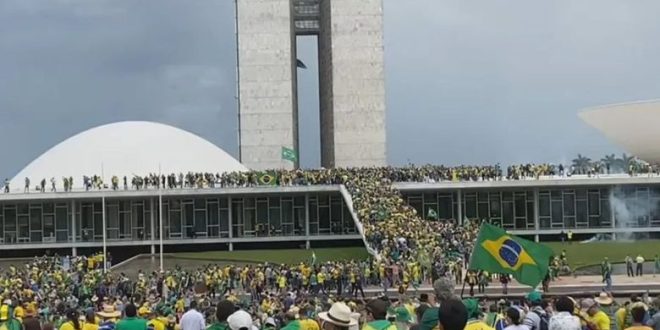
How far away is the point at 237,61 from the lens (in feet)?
225

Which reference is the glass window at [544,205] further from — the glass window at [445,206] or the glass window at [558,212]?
the glass window at [445,206]

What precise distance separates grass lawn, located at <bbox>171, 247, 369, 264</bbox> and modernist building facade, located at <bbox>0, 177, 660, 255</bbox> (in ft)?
11.6

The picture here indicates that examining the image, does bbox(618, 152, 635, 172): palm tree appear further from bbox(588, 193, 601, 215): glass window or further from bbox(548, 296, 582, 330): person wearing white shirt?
bbox(548, 296, 582, 330): person wearing white shirt

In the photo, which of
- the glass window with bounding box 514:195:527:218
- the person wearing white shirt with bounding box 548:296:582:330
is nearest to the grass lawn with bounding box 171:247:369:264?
the glass window with bounding box 514:195:527:218

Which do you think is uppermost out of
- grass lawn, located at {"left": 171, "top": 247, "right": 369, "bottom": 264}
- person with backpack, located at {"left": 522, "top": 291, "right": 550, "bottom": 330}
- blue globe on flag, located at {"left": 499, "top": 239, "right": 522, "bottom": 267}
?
blue globe on flag, located at {"left": 499, "top": 239, "right": 522, "bottom": 267}

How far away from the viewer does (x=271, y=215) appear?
2063 inches

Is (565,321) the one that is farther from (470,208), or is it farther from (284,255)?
(470,208)

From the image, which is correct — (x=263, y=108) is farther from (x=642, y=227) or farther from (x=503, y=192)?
(x=642, y=227)

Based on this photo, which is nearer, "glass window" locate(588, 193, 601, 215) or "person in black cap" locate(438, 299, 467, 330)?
"person in black cap" locate(438, 299, 467, 330)

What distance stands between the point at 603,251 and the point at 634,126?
81.7 ft

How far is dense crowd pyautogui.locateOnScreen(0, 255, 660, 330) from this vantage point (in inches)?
305

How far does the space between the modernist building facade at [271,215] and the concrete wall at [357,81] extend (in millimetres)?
16184

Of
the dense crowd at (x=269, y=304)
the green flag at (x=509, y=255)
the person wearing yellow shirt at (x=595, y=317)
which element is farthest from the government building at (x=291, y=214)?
the person wearing yellow shirt at (x=595, y=317)

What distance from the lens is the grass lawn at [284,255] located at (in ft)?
139
